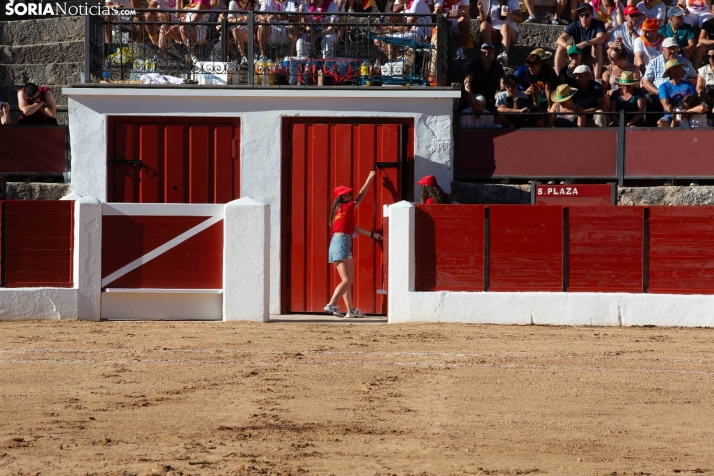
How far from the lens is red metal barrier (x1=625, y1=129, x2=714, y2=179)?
51.9 ft

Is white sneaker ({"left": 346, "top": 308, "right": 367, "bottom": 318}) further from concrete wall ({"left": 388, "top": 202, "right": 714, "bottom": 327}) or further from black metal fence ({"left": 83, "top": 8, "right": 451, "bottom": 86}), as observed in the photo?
black metal fence ({"left": 83, "top": 8, "right": 451, "bottom": 86})

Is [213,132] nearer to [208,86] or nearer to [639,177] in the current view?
[208,86]

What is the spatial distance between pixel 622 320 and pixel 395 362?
160 inches

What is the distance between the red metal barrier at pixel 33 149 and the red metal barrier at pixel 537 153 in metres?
5.16

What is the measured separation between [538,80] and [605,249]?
330cm

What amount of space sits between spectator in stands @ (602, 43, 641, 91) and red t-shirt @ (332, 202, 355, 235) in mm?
4662

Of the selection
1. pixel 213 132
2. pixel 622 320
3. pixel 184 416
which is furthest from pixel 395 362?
pixel 213 132

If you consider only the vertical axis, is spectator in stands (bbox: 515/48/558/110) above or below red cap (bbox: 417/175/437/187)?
above

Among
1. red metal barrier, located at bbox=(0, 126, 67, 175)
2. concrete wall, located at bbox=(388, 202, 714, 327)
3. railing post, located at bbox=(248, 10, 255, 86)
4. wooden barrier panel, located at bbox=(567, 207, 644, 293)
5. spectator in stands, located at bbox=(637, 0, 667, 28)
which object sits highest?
spectator in stands, located at bbox=(637, 0, 667, 28)

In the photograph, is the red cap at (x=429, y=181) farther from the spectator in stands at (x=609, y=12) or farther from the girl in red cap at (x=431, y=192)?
the spectator in stands at (x=609, y=12)

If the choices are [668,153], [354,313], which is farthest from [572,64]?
[354,313]

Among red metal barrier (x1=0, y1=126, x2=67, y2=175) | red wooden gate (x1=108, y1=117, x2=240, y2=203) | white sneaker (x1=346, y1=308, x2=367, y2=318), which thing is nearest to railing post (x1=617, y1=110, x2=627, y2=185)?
white sneaker (x1=346, y1=308, x2=367, y2=318)

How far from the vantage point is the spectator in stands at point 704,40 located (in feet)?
59.1

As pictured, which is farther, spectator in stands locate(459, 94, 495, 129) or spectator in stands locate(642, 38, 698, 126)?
spectator in stands locate(642, 38, 698, 126)
